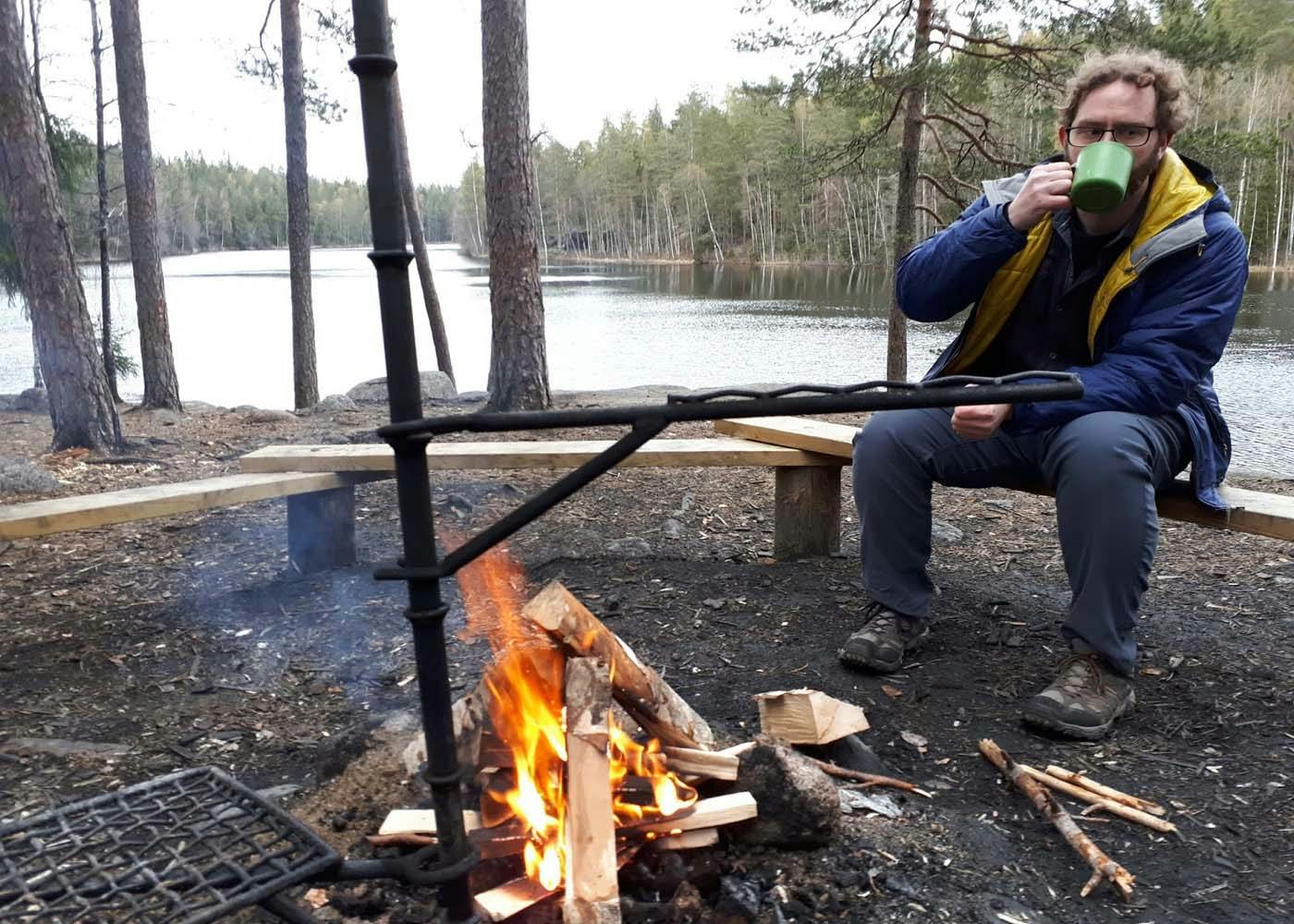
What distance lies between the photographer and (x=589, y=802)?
61.0 inches

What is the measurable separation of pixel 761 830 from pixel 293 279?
32.9ft

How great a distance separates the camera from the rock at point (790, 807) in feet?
5.53

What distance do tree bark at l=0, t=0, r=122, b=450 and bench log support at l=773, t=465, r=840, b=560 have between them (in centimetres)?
477

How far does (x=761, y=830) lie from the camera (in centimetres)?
171

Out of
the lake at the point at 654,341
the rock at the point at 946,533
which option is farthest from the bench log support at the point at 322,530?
the lake at the point at 654,341

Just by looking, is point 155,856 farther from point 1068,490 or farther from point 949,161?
point 949,161

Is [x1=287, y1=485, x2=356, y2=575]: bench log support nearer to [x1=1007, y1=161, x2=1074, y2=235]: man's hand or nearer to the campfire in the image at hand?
the campfire

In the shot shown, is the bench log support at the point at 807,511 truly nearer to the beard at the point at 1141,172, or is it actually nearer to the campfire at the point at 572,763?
the beard at the point at 1141,172

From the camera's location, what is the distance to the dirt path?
1730 millimetres

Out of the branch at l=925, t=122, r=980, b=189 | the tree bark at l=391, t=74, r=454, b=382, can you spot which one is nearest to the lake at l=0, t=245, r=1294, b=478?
the tree bark at l=391, t=74, r=454, b=382

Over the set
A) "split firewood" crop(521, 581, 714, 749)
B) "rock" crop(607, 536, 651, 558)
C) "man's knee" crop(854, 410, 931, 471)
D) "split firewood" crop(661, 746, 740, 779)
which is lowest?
"rock" crop(607, 536, 651, 558)

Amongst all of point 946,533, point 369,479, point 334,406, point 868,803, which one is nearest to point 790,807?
point 868,803

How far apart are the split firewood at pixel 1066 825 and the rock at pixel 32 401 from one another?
10243mm

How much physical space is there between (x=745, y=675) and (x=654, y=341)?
17327 millimetres
